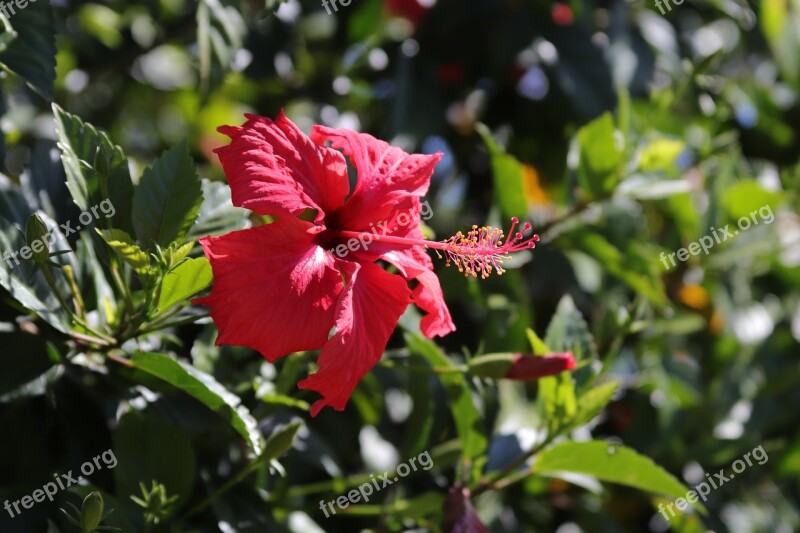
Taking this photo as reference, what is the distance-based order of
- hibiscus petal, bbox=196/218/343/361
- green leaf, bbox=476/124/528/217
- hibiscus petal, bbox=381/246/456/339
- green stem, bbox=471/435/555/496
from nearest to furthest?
hibiscus petal, bbox=196/218/343/361 → hibiscus petal, bbox=381/246/456/339 → green stem, bbox=471/435/555/496 → green leaf, bbox=476/124/528/217

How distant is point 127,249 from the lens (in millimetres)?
1008

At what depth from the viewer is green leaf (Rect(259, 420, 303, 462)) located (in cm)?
115

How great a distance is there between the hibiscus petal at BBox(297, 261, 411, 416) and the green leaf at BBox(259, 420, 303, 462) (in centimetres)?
14

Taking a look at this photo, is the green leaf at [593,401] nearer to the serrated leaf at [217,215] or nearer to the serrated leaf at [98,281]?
the serrated leaf at [217,215]

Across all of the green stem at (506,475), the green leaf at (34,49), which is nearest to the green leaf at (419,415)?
the green stem at (506,475)

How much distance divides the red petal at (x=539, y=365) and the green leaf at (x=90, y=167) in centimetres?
54

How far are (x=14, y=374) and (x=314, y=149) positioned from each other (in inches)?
18.7

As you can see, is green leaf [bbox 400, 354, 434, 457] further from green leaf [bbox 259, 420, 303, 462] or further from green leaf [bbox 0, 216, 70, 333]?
green leaf [bbox 0, 216, 70, 333]

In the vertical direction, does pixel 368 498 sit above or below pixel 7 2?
below

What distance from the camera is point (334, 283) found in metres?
1.05

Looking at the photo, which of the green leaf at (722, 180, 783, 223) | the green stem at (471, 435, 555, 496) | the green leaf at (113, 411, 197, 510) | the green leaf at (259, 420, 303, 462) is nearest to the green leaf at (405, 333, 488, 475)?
the green stem at (471, 435, 555, 496)

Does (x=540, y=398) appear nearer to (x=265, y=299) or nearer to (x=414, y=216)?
(x=414, y=216)

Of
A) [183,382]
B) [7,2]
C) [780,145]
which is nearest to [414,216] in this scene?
[183,382]

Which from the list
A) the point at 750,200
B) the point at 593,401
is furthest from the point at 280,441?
the point at 750,200
